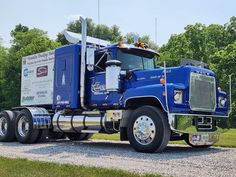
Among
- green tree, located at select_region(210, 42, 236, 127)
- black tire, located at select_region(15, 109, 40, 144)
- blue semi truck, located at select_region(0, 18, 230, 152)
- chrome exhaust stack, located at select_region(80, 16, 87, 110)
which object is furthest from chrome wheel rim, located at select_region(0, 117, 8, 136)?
green tree, located at select_region(210, 42, 236, 127)

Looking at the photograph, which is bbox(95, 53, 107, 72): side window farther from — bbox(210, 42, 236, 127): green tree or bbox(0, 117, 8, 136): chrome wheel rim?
bbox(210, 42, 236, 127): green tree

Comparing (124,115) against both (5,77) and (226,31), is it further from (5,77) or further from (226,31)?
(226,31)

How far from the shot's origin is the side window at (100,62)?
39.7 feet

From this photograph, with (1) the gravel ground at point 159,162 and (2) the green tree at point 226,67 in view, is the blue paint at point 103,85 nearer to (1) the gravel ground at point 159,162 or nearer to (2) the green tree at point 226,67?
(1) the gravel ground at point 159,162

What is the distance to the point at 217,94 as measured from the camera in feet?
36.7

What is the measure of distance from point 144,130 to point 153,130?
280 millimetres

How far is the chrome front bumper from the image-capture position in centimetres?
937

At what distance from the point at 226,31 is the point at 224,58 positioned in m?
19.4

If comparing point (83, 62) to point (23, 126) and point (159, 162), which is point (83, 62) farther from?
point (159, 162)

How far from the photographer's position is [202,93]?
10445 millimetres

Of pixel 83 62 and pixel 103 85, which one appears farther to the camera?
pixel 83 62

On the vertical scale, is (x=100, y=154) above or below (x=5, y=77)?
below

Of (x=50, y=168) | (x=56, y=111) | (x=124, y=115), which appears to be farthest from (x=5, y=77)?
(x=50, y=168)

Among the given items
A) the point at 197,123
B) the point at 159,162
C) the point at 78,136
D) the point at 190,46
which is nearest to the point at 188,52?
the point at 190,46
